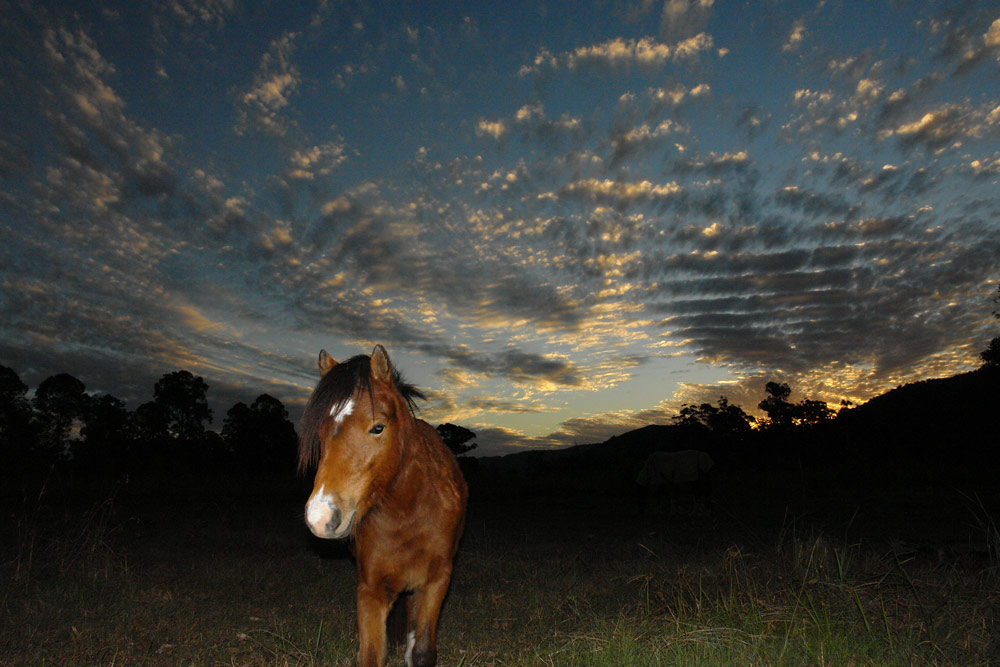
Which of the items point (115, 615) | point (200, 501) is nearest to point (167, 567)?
point (115, 615)

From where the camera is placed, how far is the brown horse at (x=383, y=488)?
9.52ft

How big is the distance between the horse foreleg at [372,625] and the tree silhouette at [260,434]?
96.2 ft

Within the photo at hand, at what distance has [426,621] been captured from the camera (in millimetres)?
3398

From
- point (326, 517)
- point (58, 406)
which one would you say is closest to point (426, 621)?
point (326, 517)

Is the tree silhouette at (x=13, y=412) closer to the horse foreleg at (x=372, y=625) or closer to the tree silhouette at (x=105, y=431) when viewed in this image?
the tree silhouette at (x=105, y=431)

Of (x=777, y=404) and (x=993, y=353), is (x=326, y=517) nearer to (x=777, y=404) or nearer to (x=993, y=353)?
(x=993, y=353)

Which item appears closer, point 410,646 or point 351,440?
point 351,440

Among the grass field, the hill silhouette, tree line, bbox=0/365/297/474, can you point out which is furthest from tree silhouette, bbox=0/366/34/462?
the grass field

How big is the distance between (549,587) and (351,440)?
398 cm

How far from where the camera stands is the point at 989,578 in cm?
453

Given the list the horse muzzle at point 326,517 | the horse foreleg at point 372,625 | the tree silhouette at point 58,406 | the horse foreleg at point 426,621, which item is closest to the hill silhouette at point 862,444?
the horse foreleg at point 426,621

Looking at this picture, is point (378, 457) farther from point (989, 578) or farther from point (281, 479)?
point (281, 479)

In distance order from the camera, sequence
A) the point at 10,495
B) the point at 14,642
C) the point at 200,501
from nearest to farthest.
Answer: the point at 14,642 < the point at 10,495 < the point at 200,501

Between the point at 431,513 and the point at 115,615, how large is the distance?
125 inches
